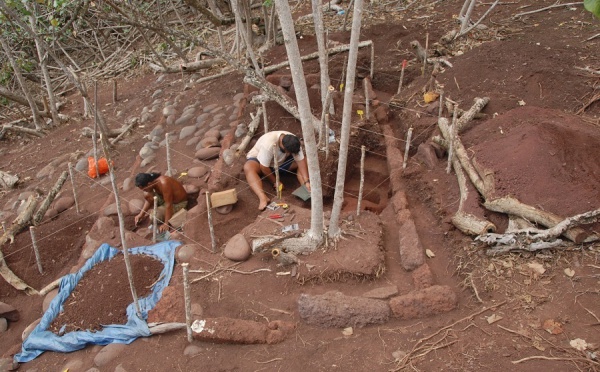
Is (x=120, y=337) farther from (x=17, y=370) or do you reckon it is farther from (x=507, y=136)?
(x=507, y=136)

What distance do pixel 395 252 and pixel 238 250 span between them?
1.41 metres

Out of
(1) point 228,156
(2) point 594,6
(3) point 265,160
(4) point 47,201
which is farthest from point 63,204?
(2) point 594,6

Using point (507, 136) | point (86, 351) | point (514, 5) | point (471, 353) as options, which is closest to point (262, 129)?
point (507, 136)

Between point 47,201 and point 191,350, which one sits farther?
point 47,201

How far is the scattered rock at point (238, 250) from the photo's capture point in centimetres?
377

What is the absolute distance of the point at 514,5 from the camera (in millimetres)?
7766

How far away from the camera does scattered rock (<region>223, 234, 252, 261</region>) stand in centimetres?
377

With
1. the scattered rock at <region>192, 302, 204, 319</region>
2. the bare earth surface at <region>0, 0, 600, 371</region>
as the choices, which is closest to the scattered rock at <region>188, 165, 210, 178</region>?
the bare earth surface at <region>0, 0, 600, 371</region>

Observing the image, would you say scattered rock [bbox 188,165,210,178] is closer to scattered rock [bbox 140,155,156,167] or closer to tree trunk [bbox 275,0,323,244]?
scattered rock [bbox 140,155,156,167]

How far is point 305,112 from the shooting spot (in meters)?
3.02

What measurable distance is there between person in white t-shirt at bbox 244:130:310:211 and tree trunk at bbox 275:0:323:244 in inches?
43.9

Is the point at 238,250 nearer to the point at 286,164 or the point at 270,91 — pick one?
the point at 286,164

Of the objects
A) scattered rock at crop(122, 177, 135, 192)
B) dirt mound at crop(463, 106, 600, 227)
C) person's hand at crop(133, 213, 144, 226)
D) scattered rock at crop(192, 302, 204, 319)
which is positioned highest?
dirt mound at crop(463, 106, 600, 227)

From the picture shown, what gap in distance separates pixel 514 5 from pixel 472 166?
5382 millimetres
